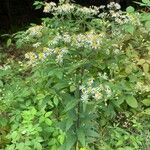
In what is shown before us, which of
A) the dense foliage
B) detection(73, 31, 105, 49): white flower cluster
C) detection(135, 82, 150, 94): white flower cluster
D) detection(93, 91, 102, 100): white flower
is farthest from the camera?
detection(135, 82, 150, 94): white flower cluster

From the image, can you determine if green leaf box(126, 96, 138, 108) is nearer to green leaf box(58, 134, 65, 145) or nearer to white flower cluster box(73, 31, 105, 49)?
green leaf box(58, 134, 65, 145)

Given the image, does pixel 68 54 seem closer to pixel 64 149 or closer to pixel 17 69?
pixel 64 149

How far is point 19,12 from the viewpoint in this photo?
40.8 ft

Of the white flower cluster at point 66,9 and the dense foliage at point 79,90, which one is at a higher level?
the white flower cluster at point 66,9

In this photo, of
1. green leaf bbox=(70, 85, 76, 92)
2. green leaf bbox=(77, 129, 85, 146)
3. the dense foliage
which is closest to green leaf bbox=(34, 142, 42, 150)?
the dense foliage

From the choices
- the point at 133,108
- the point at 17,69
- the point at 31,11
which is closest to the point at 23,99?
the point at 17,69

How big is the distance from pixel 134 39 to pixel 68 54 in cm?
169

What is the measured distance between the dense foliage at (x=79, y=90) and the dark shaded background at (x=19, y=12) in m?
6.44

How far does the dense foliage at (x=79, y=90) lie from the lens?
12.1ft

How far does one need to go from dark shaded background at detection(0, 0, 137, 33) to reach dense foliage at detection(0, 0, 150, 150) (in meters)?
6.44

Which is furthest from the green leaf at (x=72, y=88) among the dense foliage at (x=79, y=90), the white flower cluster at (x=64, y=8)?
the white flower cluster at (x=64, y=8)

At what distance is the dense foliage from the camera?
3691 millimetres

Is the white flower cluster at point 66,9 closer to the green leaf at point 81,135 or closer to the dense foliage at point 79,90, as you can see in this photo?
the dense foliage at point 79,90

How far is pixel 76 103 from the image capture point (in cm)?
362
